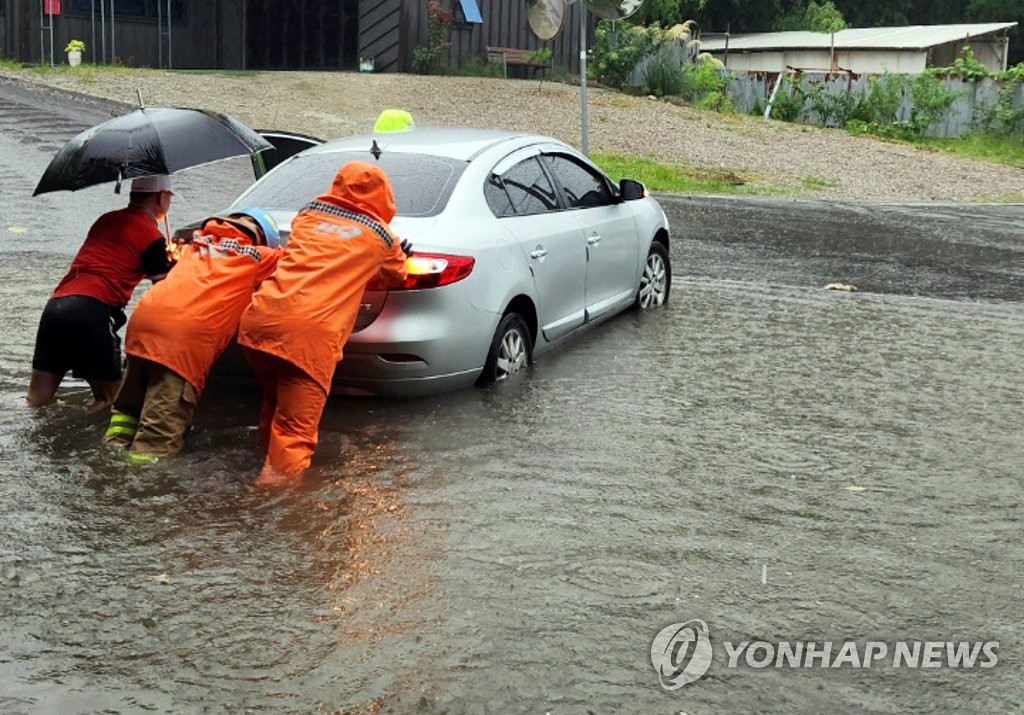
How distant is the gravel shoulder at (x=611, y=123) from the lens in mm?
22438

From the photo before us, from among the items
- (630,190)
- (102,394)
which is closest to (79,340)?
(102,394)

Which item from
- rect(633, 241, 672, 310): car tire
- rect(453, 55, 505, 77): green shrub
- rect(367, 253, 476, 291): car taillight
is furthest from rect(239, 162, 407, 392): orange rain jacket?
rect(453, 55, 505, 77): green shrub

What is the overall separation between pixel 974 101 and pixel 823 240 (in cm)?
1802

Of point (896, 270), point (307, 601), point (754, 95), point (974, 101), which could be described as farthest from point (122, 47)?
point (307, 601)

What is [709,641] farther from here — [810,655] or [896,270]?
[896,270]

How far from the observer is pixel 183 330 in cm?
667

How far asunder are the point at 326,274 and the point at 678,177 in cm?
1551

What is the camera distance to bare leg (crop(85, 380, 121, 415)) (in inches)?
299

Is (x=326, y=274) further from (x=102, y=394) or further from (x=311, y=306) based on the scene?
(x=102, y=394)

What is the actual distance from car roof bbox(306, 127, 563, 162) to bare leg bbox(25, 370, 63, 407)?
2.17 m

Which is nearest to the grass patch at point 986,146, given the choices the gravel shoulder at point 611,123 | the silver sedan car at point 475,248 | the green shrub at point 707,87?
the gravel shoulder at point 611,123

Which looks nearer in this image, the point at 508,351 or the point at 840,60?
the point at 508,351

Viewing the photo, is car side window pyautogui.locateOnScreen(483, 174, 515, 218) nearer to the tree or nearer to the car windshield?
the car windshield

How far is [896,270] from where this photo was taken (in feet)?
45.5
